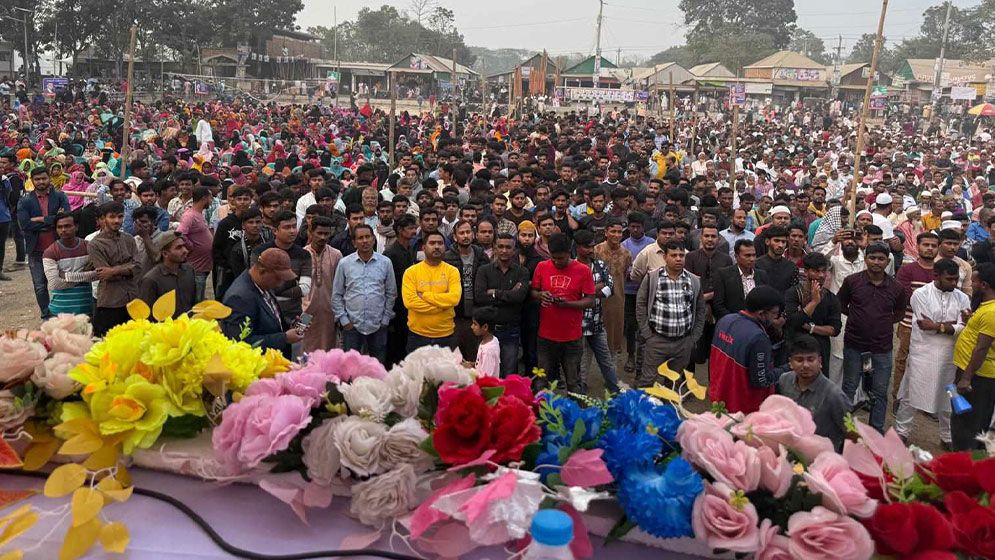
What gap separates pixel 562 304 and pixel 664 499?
3.77m

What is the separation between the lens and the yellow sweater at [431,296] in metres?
5.49

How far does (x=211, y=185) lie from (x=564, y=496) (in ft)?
22.4

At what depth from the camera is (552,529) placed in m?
1.61

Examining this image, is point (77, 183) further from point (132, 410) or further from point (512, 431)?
point (512, 431)

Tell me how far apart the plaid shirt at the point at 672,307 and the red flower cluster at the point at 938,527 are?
3846mm

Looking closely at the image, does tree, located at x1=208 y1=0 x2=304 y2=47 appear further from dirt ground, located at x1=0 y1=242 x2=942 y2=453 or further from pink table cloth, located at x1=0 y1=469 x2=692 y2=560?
pink table cloth, located at x1=0 y1=469 x2=692 y2=560

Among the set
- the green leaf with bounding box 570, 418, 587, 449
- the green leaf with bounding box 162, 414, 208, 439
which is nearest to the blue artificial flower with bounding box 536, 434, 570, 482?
the green leaf with bounding box 570, 418, 587, 449

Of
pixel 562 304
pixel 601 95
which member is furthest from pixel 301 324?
pixel 601 95

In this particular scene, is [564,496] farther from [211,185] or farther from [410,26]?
[410,26]

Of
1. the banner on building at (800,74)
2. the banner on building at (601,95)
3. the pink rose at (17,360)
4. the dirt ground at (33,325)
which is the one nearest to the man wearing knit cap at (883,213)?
the dirt ground at (33,325)

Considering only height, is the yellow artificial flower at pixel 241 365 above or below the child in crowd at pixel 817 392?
above

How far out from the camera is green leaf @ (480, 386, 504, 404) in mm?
1995

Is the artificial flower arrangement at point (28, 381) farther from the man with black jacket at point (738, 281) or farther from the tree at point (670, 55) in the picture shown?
the tree at point (670, 55)

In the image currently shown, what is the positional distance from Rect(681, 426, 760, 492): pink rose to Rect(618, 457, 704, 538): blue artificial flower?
0.14 ft
